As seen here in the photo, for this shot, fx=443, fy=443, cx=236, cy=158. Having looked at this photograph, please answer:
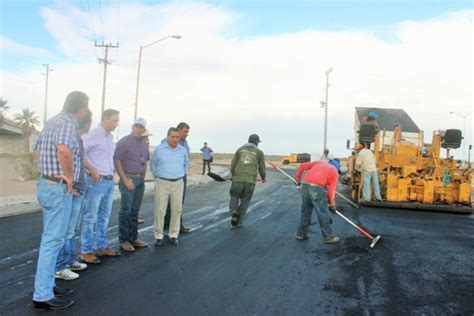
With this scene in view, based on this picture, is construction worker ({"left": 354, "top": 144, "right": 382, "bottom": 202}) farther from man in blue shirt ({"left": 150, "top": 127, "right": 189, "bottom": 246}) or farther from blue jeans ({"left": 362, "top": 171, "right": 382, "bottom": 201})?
man in blue shirt ({"left": 150, "top": 127, "right": 189, "bottom": 246})

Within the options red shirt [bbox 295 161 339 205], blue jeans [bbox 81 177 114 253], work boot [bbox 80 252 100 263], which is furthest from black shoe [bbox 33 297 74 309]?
red shirt [bbox 295 161 339 205]

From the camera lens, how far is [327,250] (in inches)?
273

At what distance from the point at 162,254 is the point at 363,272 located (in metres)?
A: 2.76

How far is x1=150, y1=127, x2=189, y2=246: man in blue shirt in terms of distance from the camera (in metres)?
7.03

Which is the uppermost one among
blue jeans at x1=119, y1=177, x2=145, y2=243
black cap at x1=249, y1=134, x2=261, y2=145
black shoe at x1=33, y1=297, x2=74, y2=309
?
black cap at x1=249, y1=134, x2=261, y2=145

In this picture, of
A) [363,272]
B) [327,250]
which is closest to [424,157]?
[327,250]

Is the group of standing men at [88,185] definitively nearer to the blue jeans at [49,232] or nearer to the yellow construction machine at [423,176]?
the blue jeans at [49,232]

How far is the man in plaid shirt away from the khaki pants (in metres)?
2.78

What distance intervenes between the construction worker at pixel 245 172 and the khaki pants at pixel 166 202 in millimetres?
2162

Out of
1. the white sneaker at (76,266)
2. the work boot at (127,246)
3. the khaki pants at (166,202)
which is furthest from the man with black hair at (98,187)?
the khaki pants at (166,202)

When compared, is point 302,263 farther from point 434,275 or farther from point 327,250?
point 434,275

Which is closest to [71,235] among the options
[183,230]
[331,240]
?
[183,230]

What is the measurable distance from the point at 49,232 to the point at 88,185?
154cm

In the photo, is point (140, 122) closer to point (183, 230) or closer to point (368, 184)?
point (183, 230)
